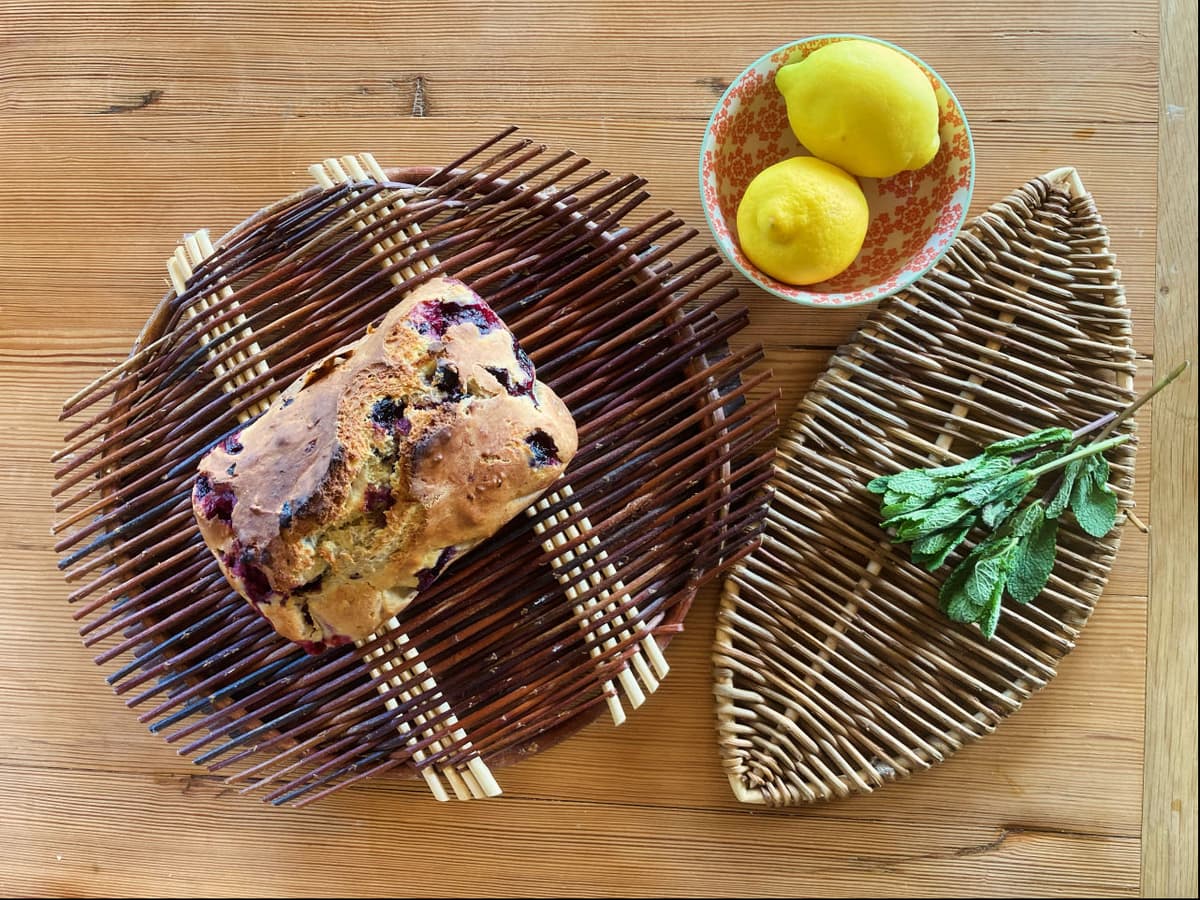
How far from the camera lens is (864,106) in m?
1.21

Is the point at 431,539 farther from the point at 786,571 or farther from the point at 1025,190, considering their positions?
the point at 1025,190

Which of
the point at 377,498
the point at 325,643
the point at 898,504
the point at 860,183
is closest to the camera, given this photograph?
the point at 377,498

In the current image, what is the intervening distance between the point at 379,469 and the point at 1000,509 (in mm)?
890

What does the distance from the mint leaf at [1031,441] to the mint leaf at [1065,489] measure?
0.04 m

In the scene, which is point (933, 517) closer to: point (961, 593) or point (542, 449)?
point (961, 593)

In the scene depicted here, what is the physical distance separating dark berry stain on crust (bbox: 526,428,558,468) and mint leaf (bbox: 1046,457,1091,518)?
76 centimetres

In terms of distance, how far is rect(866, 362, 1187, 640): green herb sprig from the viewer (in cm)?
125

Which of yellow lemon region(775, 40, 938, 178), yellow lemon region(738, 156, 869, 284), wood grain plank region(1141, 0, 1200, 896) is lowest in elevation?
wood grain plank region(1141, 0, 1200, 896)

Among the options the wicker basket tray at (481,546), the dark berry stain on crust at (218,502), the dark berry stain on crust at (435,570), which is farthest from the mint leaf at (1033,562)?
the dark berry stain on crust at (218,502)

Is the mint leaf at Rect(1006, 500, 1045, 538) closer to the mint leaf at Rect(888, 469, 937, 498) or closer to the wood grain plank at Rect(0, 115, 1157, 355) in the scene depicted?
the mint leaf at Rect(888, 469, 937, 498)

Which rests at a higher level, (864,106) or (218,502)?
(864,106)

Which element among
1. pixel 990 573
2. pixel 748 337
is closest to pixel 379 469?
pixel 748 337

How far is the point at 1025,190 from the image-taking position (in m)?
1.37

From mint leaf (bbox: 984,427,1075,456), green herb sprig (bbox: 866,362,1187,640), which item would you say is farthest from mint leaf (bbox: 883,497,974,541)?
mint leaf (bbox: 984,427,1075,456)
